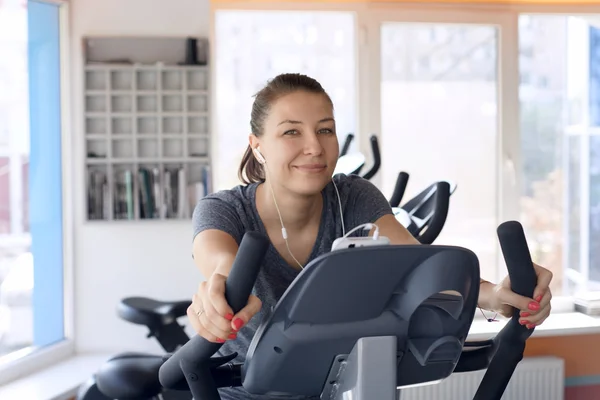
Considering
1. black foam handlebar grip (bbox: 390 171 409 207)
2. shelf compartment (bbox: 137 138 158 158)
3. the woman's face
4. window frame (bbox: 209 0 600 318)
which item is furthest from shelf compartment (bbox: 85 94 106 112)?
the woman's face

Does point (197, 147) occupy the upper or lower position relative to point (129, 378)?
upper

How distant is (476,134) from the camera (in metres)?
3.83

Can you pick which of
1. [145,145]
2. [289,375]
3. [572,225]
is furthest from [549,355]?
[289,375]

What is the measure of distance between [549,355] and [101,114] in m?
2.36

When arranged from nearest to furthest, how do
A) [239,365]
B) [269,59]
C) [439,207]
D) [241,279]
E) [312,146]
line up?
[241,279], [239,365], [312,146], [439,207], [269,59]

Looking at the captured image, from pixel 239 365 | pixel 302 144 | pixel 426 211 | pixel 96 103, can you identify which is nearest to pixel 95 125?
pixel 96 103

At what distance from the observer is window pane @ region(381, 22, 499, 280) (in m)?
3.74

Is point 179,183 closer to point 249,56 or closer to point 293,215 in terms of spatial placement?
point 249,56

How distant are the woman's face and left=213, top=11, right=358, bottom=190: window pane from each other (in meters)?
2.13

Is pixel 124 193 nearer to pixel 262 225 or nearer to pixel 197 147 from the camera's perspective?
pixel 197 147

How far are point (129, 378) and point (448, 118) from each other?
7.13ft

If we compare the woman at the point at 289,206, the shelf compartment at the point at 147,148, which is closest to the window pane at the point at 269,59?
the shelf compartment at the point at 147,148

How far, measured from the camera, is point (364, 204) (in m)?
1.61

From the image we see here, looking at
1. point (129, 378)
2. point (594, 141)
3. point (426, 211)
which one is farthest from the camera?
point (594, 141)
